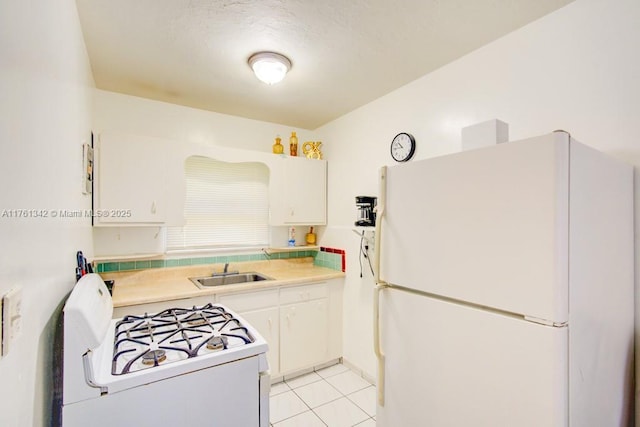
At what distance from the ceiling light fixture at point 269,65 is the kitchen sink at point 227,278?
1.67 meters

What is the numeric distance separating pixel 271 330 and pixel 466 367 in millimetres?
1765

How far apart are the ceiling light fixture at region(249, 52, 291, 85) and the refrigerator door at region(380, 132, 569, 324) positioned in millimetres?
1115

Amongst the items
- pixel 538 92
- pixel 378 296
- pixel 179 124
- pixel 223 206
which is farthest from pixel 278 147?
pixel 538 92

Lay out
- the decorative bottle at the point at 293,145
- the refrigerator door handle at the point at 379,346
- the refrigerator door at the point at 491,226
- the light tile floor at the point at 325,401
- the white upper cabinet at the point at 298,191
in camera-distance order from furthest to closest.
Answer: the decorative bottle at the point at 293,145 < the white upper cabinet at the point at 298,191 < the light tile floor at the point at 325,401 < the refrigerator door handle at the point at 379,346 < the refrigerator door at the point at 491,226

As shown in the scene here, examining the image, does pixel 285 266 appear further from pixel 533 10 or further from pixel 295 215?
pixel 533 10

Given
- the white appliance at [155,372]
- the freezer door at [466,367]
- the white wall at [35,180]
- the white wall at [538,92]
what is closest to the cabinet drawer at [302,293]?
the white wall at [538,92]

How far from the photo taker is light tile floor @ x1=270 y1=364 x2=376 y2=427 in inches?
85.2

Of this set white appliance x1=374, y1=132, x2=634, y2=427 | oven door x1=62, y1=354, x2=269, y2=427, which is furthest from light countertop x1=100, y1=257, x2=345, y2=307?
white appliance x1=374, y1=132, x2=634, y2=427

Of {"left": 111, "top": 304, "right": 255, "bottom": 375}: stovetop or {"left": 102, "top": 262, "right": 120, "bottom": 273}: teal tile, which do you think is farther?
{"left": 102, "top": 262, "right": 120, "bottom": 273}: teal tile

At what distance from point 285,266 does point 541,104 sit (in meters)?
2.50

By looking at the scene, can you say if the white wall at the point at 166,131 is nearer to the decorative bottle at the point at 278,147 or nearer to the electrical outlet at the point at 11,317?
the decorative bottle at the point at 278,147

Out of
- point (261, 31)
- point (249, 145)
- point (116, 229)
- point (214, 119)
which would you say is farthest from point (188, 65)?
point (116, 229)

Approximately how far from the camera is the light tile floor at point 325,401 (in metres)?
2.16

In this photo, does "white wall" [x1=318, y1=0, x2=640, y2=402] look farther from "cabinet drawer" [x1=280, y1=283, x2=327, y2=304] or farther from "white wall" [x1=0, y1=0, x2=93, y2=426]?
"white wall" [x1=0, y1=0, x2=93, y2=426]
